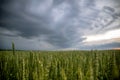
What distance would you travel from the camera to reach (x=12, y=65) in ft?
25.5

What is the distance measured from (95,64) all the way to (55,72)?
3.82ft

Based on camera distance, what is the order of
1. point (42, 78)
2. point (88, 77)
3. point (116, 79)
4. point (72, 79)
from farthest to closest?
point (72, 79), point (42, 78), point (88, 77), point (116, 79)

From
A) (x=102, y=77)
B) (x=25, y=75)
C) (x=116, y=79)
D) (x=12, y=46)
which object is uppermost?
(x=12, y=46)

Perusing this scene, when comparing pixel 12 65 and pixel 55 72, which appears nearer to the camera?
pixel 55 72

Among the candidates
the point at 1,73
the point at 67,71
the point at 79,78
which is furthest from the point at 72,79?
the point at 1,73

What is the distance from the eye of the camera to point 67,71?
15.6 feet

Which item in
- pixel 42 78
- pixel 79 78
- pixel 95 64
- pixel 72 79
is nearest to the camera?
pixel 79 78

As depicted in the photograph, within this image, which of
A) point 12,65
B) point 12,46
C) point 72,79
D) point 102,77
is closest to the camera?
point 12,46

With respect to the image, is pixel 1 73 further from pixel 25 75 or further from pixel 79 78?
pixel 79 78

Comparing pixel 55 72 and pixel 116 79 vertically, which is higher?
pixel 116 79

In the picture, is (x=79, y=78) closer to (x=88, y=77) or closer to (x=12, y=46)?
(x=88, y=77)

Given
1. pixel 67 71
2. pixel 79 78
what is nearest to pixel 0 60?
pixel 67 71

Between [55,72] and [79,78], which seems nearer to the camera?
[79,78]

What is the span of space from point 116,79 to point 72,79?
2.76 metres
